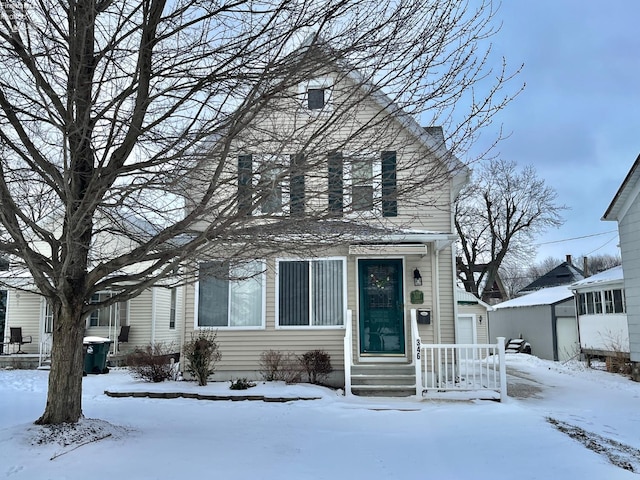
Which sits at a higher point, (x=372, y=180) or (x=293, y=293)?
(x=372, y=180)

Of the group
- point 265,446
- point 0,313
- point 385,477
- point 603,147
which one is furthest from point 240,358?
point 603,147

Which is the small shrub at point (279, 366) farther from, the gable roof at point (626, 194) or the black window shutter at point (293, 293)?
the gable roof at point (626, 194)

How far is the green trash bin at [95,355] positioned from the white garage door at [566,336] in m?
15.9

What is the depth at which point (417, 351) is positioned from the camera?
29.9ft

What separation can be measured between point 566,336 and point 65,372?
63.0 ft

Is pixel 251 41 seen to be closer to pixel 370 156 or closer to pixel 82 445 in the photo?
pixel 370 156

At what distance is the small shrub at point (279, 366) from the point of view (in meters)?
10.0

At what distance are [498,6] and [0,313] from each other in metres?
18.1

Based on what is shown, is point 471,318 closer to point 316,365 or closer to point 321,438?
point 316,365

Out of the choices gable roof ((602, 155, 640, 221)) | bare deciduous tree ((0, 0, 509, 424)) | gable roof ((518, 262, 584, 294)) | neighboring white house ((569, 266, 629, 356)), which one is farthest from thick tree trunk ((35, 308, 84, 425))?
gable roof ((518, 262, 584, 294))

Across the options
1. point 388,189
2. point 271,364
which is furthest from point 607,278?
point 388,189

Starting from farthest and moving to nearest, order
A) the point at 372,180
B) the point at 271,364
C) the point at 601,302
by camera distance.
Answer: the point at 601,302 < the point at 271,364 < the point at 372,180

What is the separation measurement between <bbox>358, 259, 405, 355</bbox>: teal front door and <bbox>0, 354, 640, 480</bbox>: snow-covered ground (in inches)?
64.2

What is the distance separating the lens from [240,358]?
10367mm
